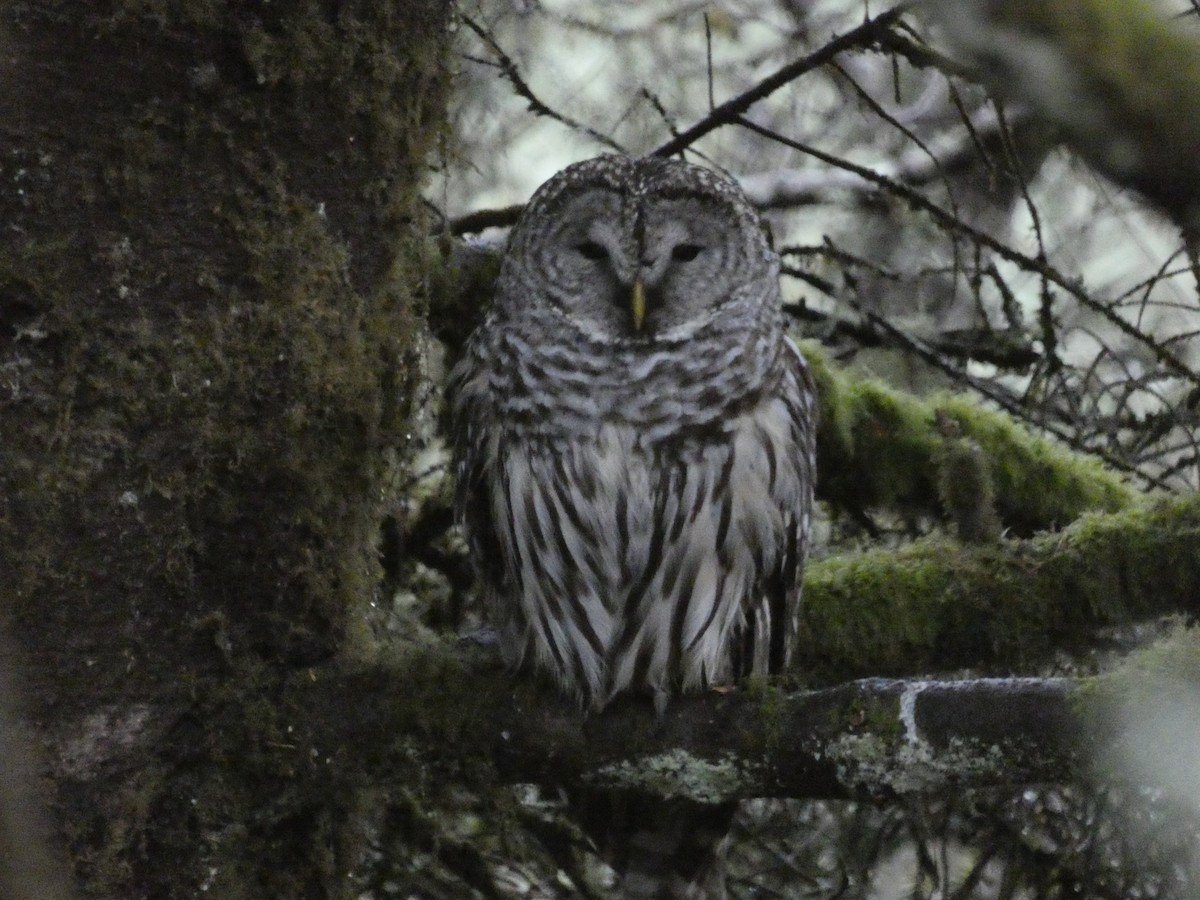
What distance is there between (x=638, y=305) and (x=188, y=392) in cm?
104

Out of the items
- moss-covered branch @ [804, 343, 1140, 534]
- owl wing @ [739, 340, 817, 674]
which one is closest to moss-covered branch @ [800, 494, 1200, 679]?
owl wing @ [739, 340, 817, 674]

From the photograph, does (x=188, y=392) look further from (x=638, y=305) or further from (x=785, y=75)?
(x=785, y=75)

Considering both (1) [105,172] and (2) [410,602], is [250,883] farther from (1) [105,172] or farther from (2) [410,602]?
(2) [410,602]

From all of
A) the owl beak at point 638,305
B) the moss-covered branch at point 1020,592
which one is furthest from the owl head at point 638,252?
the moss-covered branch at point 1020,592

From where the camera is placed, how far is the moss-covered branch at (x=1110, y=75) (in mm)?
459

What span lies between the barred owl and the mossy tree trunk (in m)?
0.50

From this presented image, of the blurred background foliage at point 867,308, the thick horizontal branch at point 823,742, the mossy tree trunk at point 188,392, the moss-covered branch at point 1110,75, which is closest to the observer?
the moss-covered branch at point 1110,75

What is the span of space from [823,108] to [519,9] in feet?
6.52

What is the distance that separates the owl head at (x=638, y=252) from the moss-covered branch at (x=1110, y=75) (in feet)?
7.99

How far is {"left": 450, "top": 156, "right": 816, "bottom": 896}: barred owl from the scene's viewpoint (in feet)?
9.34

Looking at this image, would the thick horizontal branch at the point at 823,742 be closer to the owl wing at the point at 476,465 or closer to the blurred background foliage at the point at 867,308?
the blurred background foliage at the point at 867,308

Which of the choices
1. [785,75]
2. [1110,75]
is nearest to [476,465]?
[785,75]

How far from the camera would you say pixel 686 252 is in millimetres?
3102

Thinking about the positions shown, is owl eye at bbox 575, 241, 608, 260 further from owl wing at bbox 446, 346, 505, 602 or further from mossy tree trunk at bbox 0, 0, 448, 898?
mossy tree trunk at bbox 0, 0, 448, 898
